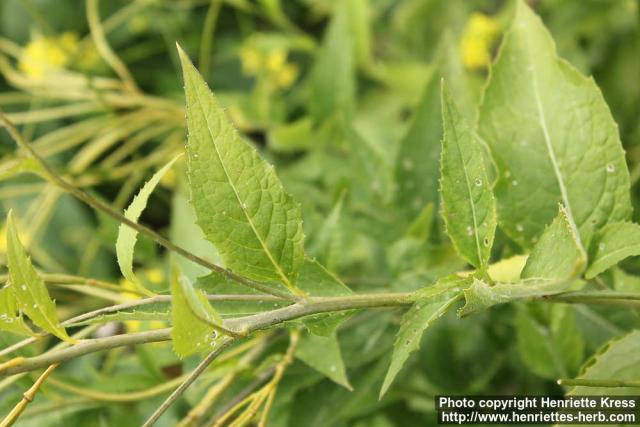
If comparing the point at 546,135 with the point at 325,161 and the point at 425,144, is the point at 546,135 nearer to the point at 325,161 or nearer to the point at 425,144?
the point at 425,144

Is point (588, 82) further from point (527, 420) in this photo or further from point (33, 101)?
point (33, 101)

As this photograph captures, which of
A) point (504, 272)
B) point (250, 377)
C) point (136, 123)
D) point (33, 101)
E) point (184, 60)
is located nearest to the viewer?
point (184, 60)

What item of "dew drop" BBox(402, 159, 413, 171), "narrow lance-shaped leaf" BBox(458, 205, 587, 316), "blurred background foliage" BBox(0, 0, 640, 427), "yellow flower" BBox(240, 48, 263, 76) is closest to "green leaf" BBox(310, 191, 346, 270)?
"blurred background foliage" BBox(0, 0, 640, 427)

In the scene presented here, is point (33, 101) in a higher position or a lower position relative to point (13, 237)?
higher

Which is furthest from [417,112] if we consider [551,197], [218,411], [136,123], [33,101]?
[33,101]

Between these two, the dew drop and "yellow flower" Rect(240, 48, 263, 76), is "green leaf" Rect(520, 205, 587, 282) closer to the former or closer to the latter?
the dew drop

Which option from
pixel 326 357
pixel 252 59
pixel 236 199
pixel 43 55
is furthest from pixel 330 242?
pixel 43 55
